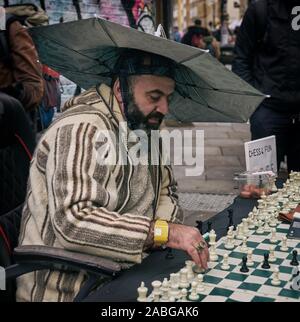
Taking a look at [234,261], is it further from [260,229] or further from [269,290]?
[260,229]

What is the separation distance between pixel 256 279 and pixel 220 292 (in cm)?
18

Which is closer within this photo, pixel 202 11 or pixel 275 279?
pixel 275 279

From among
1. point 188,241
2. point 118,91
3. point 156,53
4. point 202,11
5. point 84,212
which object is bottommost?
point 202,11

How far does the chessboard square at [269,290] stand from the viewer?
190cm

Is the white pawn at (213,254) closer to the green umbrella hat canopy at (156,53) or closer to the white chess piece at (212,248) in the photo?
the white chess piece at (212,248)

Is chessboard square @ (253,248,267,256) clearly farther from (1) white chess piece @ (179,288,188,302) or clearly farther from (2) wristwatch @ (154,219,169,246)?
(1) white chess piece @ (179,288,188,302)

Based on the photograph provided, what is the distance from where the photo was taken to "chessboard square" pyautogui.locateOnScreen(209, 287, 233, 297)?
6.17 feet

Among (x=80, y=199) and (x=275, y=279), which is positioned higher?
(x=80, y=199)

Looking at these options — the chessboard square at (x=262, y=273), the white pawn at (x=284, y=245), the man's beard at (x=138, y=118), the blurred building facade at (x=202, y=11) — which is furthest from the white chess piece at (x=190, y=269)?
the blurred building facade at (x=202, y=11)

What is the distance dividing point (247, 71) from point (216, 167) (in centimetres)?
368

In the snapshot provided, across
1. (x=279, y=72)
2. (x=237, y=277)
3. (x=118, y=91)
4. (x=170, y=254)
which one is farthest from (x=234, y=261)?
(x=279, y=72)

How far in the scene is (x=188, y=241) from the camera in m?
2.18

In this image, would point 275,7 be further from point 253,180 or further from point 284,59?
point 253,180
